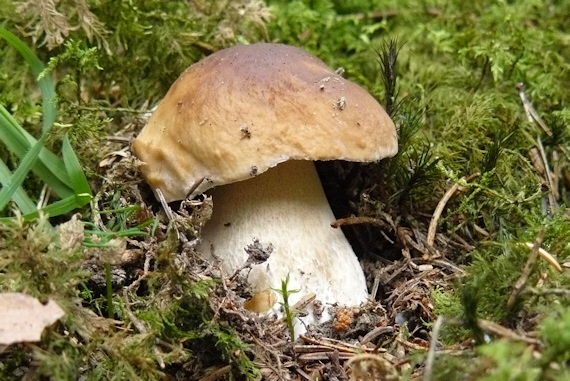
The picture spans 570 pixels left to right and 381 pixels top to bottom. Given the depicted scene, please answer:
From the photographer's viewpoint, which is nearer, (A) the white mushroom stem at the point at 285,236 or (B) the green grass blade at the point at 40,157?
(A) the white mushroom stem at the point at 285,236

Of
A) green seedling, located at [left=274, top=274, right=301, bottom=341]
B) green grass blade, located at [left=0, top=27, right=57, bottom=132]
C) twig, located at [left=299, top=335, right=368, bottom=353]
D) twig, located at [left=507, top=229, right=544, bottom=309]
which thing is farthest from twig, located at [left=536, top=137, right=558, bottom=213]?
green grass blade, located at [left=0, top=27, right=57, bottom=132]

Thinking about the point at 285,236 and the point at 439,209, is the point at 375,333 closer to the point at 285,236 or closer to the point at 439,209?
the point at 285,236

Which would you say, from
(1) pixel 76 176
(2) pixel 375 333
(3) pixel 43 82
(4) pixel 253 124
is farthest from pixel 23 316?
(3) pixel 43 82

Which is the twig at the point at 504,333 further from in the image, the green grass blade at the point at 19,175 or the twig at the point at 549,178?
the green grass blade at the point at 19,175

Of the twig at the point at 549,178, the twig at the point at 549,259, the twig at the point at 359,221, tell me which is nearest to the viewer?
the twig at the point at 549,259

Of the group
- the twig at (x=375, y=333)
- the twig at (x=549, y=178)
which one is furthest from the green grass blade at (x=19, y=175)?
the twig at (x=549, y=178)
